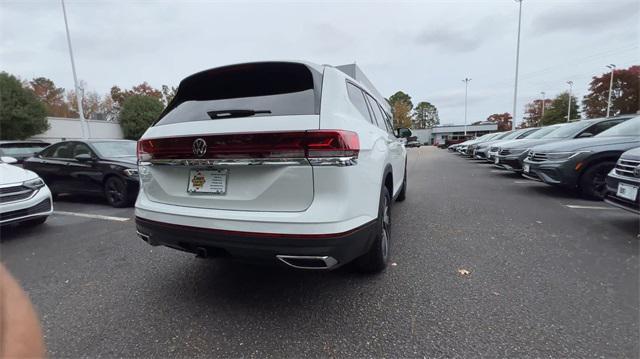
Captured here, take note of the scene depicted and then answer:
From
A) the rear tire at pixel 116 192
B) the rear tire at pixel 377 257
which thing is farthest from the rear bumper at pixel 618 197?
the rear tire at pixel 116 192

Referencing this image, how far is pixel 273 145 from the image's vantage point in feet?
6.07

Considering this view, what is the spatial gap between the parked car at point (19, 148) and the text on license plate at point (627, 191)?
13.3 metres

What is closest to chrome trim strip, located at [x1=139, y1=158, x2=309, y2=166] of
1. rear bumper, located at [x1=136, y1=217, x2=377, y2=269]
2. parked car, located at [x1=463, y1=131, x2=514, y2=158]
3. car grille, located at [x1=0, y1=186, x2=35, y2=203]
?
rear bumper, located at [x1=136, y1=217, x2=377, y2=269]

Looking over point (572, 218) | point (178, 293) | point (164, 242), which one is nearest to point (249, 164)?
point (164, 242)

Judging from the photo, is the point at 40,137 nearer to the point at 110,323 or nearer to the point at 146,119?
the point at 146,119

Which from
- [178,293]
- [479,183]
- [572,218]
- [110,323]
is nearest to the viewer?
[110,323]

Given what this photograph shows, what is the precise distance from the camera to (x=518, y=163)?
26.5 ft

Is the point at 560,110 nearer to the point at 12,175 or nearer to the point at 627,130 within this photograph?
the point at 627,130

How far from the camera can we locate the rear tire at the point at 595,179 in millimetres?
5297

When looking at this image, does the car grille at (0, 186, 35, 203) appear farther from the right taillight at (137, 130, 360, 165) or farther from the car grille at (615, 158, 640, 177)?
the car grille at (615, 158, 640, 177)

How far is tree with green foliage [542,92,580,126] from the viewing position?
6310cm

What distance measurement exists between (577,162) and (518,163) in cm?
274

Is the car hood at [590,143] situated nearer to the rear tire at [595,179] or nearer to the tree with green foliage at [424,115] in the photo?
the rear tire at [595,179]

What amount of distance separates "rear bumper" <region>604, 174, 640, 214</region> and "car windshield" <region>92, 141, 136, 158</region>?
7.95 metres
